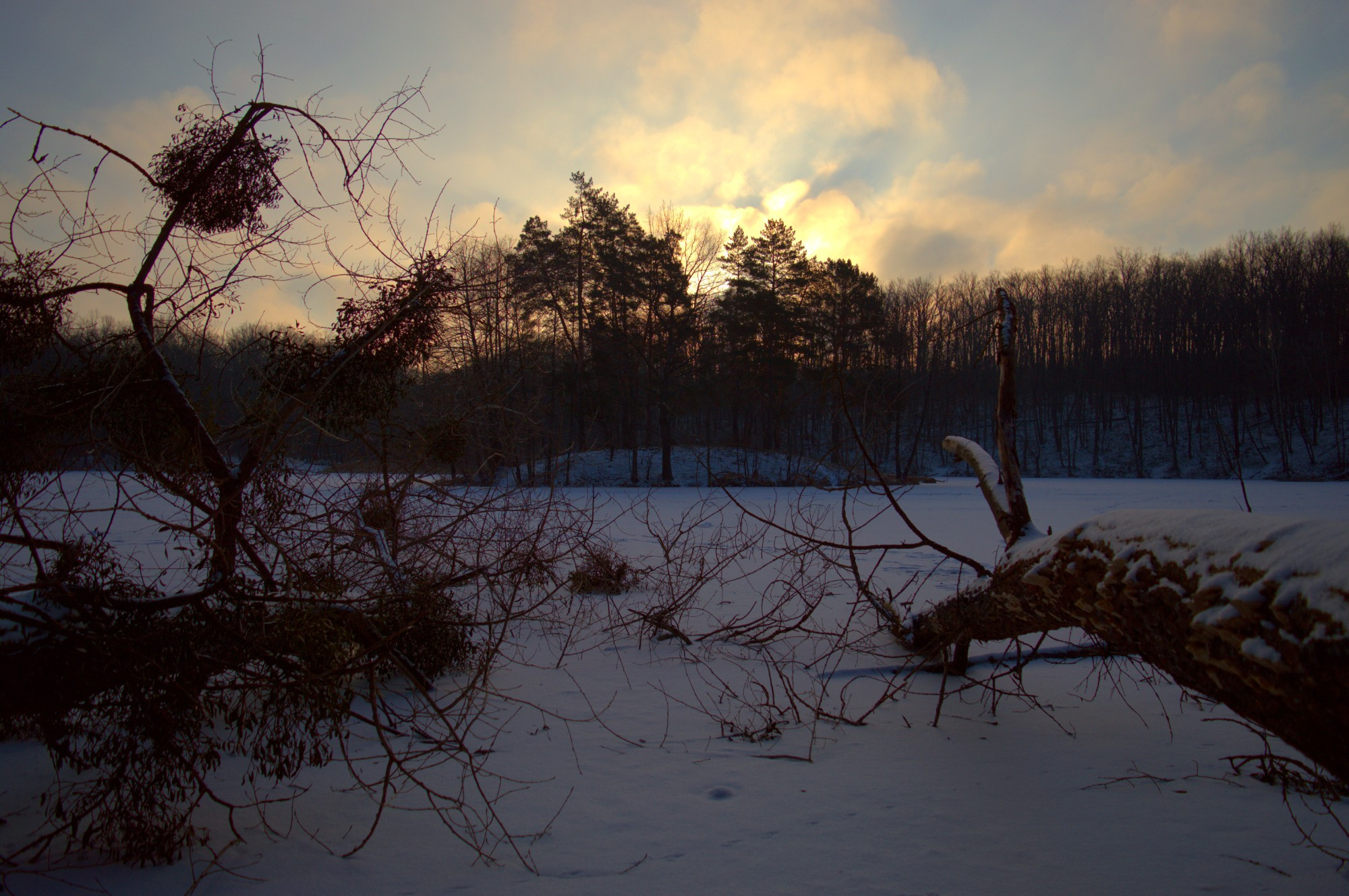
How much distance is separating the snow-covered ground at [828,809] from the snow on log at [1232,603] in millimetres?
1126

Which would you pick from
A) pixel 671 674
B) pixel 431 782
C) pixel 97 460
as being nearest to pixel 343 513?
pixel 97 460

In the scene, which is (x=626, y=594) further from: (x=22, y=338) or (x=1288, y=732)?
(x=1288, y=732)

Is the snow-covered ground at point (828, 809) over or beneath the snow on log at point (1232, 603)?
beneath

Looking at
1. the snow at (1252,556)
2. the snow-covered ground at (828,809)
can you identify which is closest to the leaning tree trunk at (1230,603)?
the snow at (1252,556)

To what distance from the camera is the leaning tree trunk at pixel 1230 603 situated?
1.34 m

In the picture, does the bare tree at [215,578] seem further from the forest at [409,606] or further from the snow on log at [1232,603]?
the snow on log at [1232,603]

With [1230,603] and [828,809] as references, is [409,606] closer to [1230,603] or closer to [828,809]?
[828,809]

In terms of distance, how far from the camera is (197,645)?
8.59ft

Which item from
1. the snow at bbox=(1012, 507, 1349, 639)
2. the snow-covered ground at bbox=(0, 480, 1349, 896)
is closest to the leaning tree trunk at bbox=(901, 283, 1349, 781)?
the snow at bbox=(1012, 507, 1349, 639)

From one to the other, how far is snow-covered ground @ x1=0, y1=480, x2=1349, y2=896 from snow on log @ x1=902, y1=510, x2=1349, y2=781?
3.70 ft

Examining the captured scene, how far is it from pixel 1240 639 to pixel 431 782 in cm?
342

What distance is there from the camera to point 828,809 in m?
3.14

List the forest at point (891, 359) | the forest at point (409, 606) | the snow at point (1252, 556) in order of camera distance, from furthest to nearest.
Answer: the forest at point (891, 359)
the forest at point (409, 606)
the snow at point (1252, 556)

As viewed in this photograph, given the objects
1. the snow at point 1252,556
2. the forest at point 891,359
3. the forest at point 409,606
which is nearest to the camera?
the snow at point 1252,556
